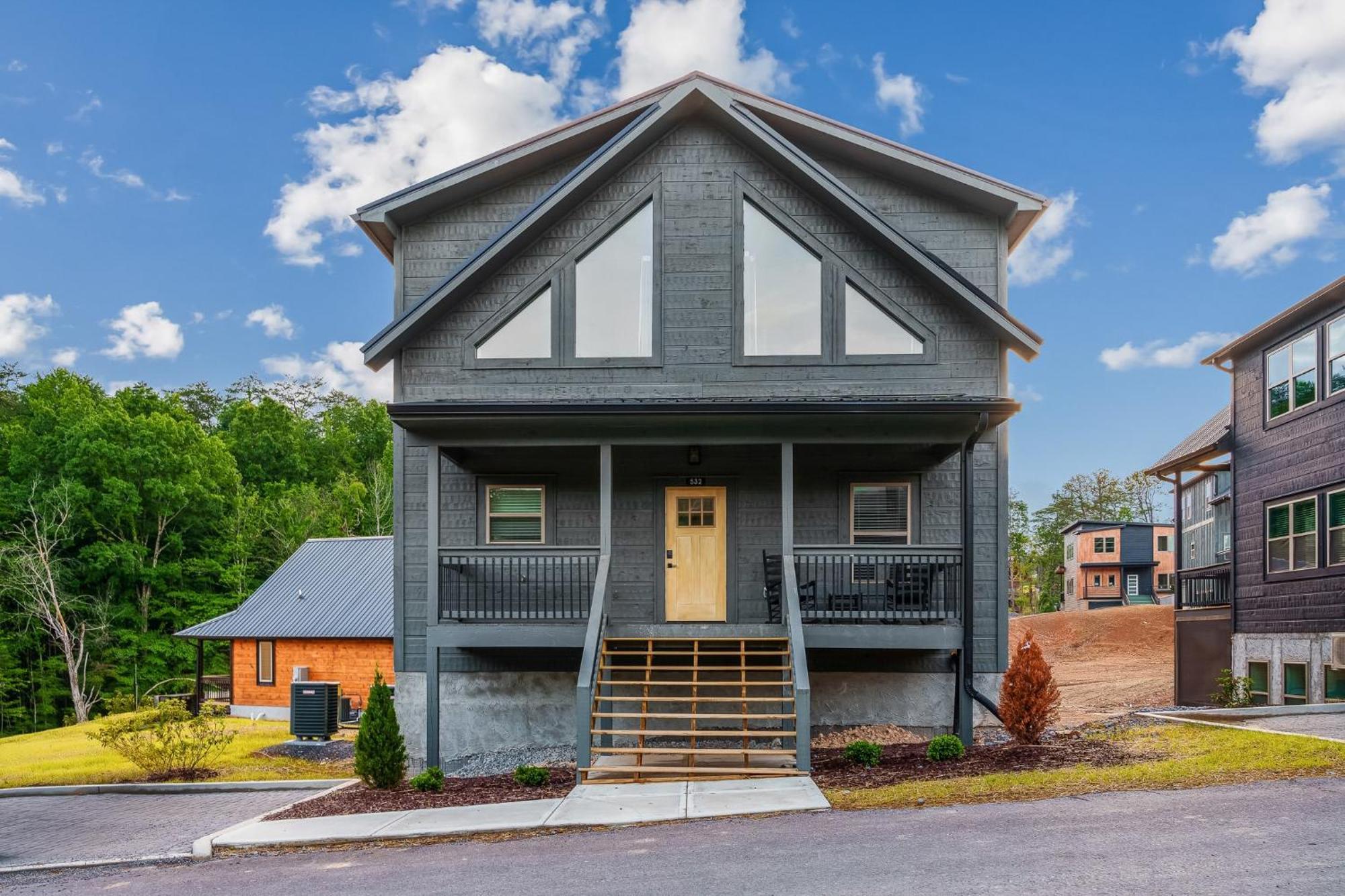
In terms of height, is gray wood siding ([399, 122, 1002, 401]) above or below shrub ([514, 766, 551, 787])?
above

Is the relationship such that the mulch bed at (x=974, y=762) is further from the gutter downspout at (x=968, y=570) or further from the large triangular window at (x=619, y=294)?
the large triangular window at (x=619, y=294)

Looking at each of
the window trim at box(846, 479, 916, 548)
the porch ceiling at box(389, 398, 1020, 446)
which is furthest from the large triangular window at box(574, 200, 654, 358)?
the window trim at box(846, 479, 916, 548)

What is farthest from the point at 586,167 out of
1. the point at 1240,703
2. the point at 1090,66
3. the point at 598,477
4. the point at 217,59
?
the point at 217,59

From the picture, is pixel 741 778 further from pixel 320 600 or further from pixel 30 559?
pixel 30 559

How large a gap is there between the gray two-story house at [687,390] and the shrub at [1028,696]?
3.77 ft

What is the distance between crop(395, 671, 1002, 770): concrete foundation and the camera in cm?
1418

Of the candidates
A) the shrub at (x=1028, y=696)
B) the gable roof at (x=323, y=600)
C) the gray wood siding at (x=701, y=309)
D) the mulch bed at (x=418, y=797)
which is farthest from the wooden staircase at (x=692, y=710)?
the gable roof at (x=323, y=600)

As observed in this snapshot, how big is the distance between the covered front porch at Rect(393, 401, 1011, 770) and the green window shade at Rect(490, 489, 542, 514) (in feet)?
0.07

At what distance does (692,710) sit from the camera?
13047 millimetres

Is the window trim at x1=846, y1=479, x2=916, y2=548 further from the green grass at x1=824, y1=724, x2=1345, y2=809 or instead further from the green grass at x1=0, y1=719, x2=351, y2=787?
the green grass at x1=0, y1=719, x2=351, y2=787

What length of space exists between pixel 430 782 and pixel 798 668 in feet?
13.8

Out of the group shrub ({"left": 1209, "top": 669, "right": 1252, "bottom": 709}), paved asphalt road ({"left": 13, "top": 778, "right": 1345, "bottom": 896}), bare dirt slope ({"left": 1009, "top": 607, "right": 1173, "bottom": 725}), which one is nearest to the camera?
paved asphalt road ({"left": 13, "top": 778, "right": 1345, "bottom": 896})

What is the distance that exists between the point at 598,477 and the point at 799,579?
3.14m

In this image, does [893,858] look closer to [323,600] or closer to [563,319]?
[563,319]
